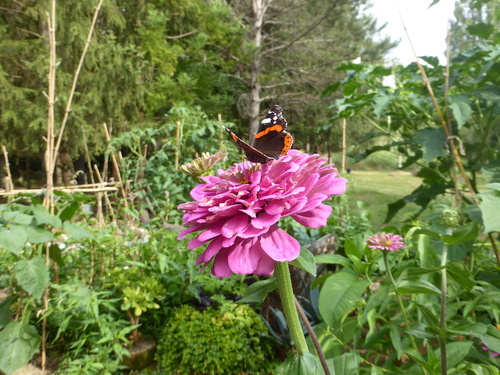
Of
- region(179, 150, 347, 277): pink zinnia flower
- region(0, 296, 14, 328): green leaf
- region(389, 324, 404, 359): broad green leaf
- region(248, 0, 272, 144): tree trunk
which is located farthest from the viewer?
region(248, 0, 272, 144): tree trunk

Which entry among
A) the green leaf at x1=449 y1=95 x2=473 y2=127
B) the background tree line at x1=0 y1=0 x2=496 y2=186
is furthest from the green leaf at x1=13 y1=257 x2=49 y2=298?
the background tree line at x1=0 y1=0 x2=496 y2=186

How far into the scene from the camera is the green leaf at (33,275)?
1350 millimetres

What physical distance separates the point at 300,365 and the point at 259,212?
27cm

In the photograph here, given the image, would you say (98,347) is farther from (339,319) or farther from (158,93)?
(158,93)

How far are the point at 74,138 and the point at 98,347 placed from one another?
18.1ft

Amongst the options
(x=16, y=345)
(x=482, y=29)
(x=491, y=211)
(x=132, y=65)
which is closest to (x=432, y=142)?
(x=482, y=29)

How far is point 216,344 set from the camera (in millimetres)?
1554

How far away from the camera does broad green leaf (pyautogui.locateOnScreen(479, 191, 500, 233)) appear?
29.2 inches

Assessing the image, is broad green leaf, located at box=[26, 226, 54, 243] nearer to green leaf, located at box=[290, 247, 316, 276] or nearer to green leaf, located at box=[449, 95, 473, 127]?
green leaf, located at box=[290, 247, 316, 276]

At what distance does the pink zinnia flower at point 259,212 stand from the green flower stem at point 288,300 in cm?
4

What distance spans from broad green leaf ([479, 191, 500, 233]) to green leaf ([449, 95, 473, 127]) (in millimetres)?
752

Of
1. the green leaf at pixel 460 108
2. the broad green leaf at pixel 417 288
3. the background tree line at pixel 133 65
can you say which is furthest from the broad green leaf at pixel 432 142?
the background tree line at pixel 133 65

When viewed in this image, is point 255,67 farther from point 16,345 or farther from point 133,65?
point 16,345

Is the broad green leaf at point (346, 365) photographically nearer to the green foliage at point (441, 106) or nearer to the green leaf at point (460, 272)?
the green leaf at point (460, 272)
